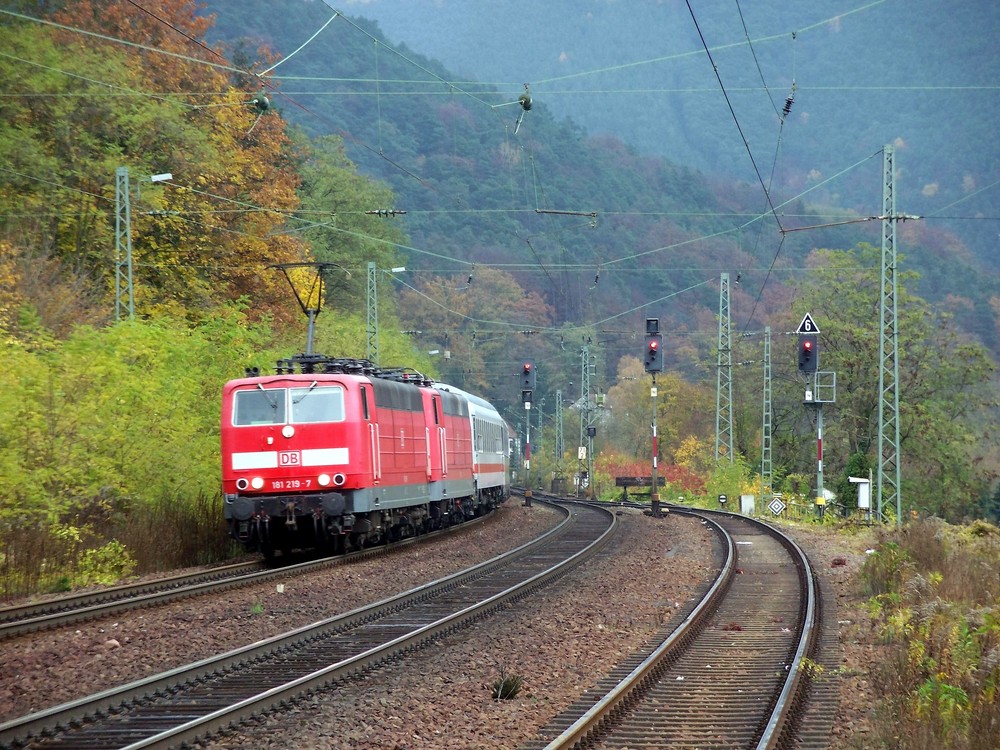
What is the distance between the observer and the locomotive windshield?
20.6 meters

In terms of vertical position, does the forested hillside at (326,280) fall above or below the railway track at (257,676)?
above

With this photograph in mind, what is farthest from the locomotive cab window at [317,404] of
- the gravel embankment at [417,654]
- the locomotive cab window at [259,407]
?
the gravel embankment at [417,654]

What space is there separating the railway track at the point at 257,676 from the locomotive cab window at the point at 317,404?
4.11 metres

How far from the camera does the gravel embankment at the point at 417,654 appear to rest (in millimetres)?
8828

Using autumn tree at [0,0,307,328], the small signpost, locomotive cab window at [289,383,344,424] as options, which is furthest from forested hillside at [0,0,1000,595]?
the small signpost

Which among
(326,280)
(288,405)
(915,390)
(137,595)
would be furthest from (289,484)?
(915,390)

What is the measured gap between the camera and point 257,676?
10.7m

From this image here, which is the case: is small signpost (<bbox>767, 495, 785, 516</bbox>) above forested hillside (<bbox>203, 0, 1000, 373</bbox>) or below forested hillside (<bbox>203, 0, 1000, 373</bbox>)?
below

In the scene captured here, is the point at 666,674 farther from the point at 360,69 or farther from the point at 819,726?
the point at 360,69

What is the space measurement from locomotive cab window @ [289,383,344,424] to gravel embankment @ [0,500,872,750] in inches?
105

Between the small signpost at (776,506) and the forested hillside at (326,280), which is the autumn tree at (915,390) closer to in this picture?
the forested hillside at (326,280)

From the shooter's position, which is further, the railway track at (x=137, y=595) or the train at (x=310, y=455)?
the train at (x=310, y=455)

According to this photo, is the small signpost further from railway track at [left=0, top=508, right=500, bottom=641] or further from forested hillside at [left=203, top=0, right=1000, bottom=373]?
forested hillside at [left=203, top=0, right=1000, bottom=373]

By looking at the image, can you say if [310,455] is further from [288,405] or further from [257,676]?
[257,676]
